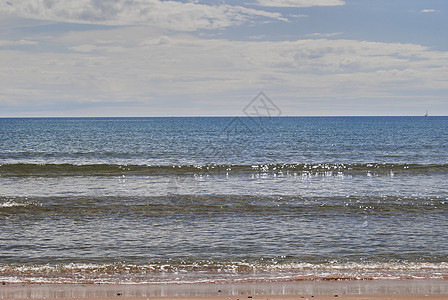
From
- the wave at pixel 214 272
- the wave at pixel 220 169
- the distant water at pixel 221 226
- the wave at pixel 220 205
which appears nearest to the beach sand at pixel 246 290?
the wave at pixel 214 272

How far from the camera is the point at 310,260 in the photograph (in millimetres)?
11172

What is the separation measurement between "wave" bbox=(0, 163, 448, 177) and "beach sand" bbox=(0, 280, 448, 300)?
18523 mm

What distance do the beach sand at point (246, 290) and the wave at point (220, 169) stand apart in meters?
18.5

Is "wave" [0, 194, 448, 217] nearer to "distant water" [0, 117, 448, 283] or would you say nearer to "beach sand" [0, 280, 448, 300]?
"distant water" [0, 117, 448, 283]

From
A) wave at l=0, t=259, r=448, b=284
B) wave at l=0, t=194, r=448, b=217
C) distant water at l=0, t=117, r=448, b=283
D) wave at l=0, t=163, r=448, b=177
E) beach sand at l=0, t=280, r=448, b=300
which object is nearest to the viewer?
beach sand at l=0, t=280, r=448, b=300

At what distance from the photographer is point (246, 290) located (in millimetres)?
9305

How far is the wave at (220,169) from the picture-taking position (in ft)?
93.9

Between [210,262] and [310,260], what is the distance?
231cm

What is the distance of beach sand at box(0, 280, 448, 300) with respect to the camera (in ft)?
29.4

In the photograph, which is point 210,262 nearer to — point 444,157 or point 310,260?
point 310,260

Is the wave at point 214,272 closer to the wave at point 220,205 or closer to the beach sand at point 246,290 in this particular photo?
the beach sand at point 246,290

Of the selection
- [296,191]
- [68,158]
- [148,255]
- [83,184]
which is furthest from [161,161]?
[148,255]

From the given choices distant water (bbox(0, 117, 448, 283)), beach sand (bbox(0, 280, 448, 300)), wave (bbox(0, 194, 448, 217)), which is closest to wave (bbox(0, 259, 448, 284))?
distant water (bbox(0, 117, 448, 283))

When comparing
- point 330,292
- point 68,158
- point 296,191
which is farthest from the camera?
point 68,158
